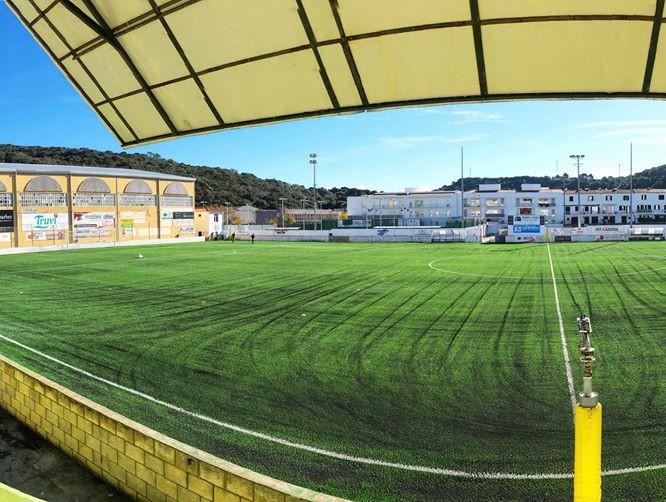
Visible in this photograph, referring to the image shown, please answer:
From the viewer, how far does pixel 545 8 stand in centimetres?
318

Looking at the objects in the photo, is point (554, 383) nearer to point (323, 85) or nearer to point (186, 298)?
point (323, 85)

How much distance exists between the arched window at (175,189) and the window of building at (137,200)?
2756 millimetres

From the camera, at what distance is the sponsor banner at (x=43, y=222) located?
54531 mm

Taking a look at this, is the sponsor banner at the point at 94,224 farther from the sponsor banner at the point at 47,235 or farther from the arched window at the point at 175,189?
the arched window at the point at 175,189

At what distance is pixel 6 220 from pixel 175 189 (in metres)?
23.9

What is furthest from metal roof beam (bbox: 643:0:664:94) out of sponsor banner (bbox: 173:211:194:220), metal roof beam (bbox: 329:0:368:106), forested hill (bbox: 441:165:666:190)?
forested hill (bbox: 441:165:666:190)

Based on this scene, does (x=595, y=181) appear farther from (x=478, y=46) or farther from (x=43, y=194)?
(x=478, y=46)

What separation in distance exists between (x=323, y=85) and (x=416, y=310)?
11425 mm

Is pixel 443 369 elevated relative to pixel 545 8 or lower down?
lower down

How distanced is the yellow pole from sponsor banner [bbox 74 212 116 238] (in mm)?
64649

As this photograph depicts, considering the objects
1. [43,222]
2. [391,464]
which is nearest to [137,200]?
[43,222]

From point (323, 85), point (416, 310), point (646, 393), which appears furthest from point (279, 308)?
point (323, 85)

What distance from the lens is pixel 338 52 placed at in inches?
150

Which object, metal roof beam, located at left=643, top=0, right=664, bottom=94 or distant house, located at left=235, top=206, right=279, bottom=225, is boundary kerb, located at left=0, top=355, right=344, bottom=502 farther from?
distant house, located at left=235, top=206, right=279, bottom=225
